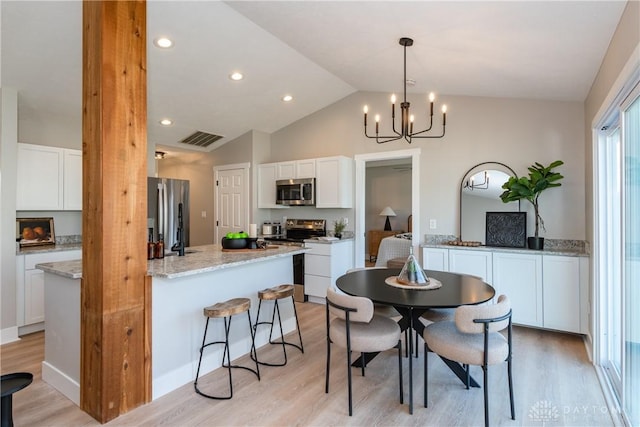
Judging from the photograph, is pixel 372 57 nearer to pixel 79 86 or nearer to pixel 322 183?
pixel 322 183

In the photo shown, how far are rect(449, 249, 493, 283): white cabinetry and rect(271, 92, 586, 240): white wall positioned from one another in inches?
19.5

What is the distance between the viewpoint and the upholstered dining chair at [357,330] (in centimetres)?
220

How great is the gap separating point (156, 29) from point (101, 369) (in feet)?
9.20

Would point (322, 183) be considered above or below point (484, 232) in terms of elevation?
above

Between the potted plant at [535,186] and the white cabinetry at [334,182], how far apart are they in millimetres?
2108

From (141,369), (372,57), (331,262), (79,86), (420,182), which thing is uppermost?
(372,57)

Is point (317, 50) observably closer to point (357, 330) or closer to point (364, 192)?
point (364, 192)

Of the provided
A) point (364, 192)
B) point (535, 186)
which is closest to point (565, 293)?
point (535, 186)

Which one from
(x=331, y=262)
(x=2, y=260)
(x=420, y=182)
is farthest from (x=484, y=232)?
(x=2, y=260)

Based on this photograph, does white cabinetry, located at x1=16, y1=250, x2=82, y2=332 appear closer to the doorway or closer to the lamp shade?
the doorway

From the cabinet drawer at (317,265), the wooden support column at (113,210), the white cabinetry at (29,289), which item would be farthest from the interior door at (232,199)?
the wooden support column at (113,210)

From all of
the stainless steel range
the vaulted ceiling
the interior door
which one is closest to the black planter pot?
the vaulted ceiling

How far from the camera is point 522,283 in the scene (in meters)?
3.65

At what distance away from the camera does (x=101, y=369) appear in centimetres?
212
